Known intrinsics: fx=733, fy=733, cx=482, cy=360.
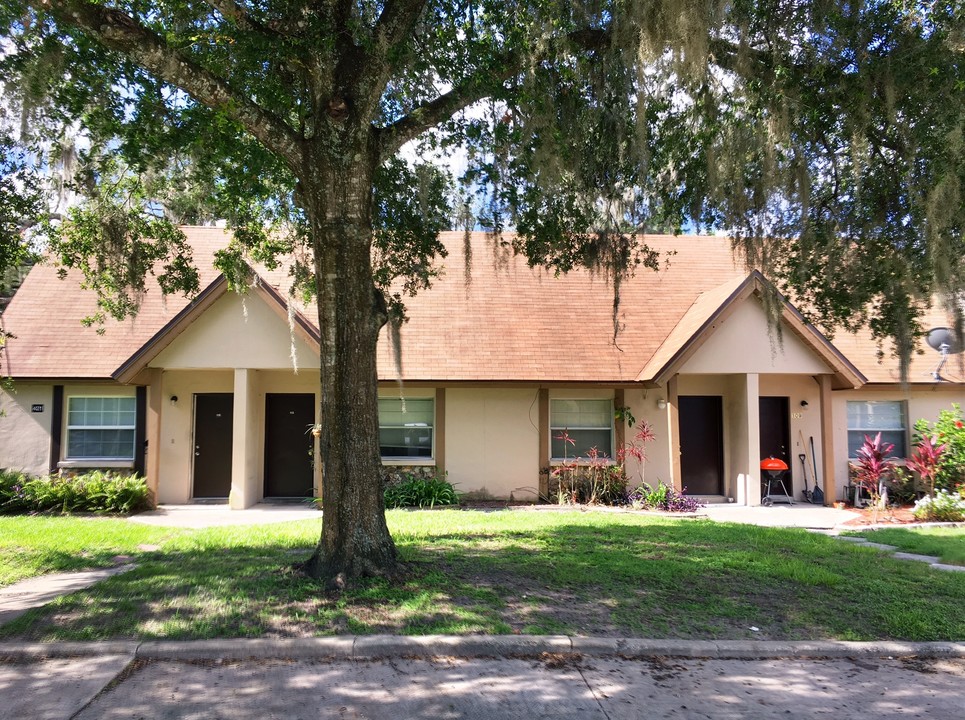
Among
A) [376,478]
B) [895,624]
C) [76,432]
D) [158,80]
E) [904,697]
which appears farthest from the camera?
[76,432]

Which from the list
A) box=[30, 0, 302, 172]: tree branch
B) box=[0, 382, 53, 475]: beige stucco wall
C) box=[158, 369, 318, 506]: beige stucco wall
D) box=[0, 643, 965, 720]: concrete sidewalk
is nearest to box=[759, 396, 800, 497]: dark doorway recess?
box=[158, 369, 318, 506]: beige stucco wall

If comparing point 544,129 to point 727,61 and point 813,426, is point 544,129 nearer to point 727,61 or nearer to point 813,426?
point 727,61

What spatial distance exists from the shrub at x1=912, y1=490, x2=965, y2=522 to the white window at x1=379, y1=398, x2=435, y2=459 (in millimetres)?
9052

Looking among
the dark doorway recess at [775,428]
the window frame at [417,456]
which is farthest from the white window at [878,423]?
the window frame at [417,456]

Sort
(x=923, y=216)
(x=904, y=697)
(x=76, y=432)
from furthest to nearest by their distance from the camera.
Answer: (x=76, y=432), (x=923, y=216), (x=904, y=697)

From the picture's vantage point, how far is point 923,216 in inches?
317

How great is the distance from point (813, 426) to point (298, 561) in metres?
11.8

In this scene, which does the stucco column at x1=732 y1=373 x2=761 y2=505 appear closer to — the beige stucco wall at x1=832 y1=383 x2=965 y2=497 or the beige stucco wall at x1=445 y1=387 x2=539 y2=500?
the beige stucco wall at x1=832 y1=383 x2=965 y2=497

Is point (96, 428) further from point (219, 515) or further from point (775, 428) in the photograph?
point (775, 428)

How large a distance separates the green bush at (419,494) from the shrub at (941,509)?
829 centimetres

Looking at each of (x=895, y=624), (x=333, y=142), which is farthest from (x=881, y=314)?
(x=333, y=142)

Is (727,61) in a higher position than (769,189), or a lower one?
higher

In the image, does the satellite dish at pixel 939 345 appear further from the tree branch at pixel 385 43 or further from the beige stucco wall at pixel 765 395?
the tree branch at pixel 385 43

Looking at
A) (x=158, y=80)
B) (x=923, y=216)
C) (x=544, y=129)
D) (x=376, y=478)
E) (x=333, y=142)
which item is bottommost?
(x=376, y=478)
